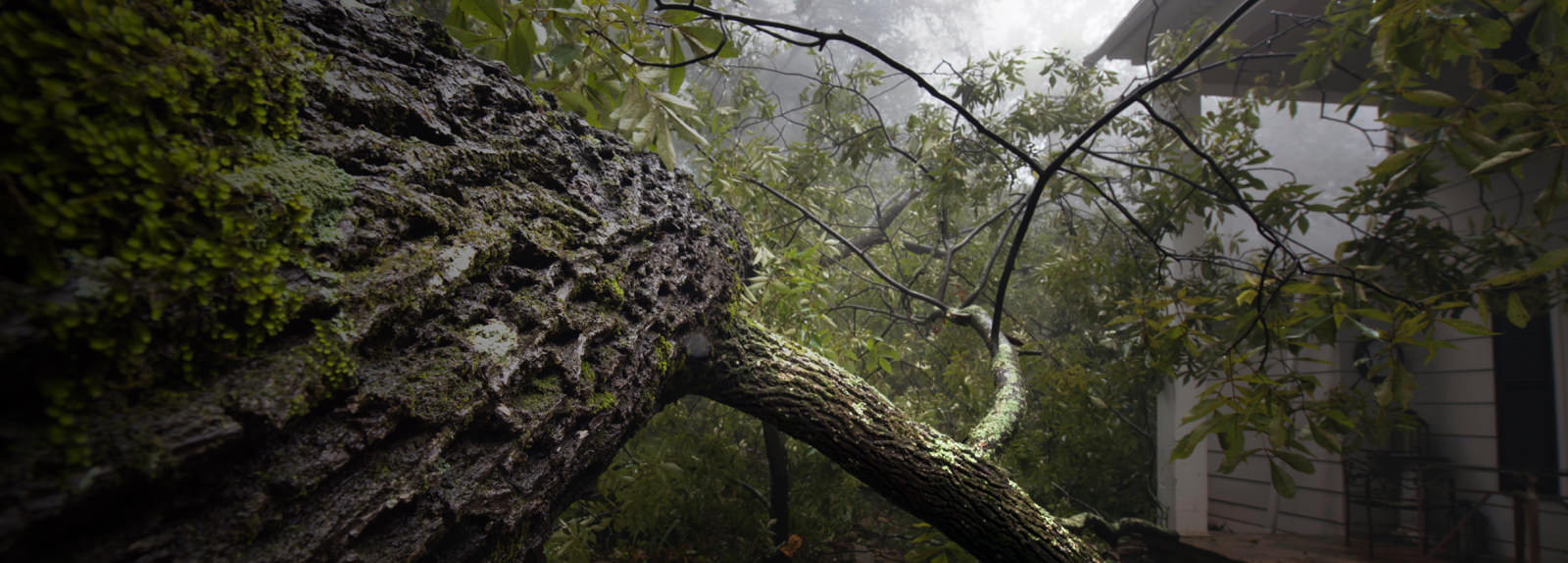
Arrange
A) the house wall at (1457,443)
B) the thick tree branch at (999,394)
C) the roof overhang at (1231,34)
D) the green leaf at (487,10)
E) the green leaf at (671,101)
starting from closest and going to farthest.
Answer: the green leaf at (487,10) < the green leaf at (671,101) < the thick tree branch at (999,394) < the house wall at (1457,443) < the roof overhang at (1231,34)

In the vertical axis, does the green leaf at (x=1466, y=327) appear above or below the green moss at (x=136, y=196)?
above

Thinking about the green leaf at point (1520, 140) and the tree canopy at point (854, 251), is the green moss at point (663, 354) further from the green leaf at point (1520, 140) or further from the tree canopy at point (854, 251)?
the green leaf at point (1520, 140)

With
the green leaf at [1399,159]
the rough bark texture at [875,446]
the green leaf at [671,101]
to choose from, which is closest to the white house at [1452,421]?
the green leaf at [1399,159]

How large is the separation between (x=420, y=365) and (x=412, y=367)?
0.4 inches

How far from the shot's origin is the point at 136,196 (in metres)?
0.54

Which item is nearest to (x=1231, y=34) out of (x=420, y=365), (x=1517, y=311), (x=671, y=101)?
(x=1517, y=311)

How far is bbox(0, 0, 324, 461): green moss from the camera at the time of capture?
0.47 meters


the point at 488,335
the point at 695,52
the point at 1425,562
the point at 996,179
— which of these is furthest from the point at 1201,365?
the point at 488,335

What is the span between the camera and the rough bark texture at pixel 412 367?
1.70 feet

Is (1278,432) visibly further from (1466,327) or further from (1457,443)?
(1457,443)

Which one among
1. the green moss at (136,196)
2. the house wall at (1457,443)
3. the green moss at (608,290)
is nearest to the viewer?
the green moss at (136,196)

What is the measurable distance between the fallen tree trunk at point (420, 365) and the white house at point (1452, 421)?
373 centimetres

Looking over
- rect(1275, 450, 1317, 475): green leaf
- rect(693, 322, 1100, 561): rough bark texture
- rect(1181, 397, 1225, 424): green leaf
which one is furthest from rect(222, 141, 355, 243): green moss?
rect(1275, 450, 1317, 475): green leaf

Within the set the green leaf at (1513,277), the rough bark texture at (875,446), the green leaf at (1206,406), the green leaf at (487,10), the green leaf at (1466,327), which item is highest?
the green leaf at (487,10)
